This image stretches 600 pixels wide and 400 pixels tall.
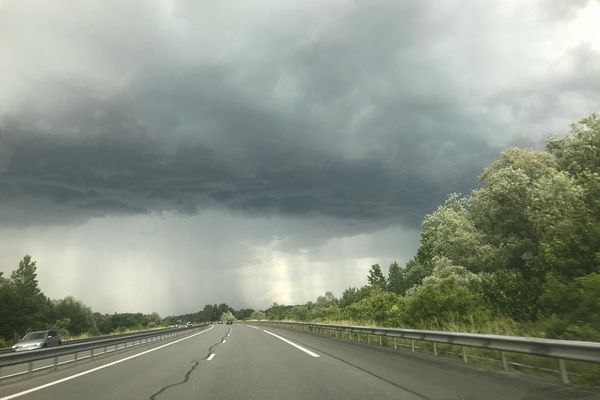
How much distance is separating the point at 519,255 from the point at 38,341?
34.1 m

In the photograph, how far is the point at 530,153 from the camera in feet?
141

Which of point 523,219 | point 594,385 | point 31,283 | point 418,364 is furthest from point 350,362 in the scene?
point 31,283

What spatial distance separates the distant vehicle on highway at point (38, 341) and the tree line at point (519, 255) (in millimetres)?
19595

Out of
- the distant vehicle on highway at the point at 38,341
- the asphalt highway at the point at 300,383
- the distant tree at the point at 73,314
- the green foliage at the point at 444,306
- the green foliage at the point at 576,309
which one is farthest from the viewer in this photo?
the distant tree at the point at 73,314

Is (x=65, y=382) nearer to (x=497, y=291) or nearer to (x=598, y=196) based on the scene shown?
(x=497, y=291)

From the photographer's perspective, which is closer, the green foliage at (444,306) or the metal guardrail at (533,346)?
the metal guardrail at (533,346)

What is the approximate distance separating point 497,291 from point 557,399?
11.5 meters

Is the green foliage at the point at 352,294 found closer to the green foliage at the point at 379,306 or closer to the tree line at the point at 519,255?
the tree line at the point at 519,255

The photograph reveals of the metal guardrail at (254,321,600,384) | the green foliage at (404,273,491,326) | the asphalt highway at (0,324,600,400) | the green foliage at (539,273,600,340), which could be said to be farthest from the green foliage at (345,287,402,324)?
the green foliage at (539,273,600,340)

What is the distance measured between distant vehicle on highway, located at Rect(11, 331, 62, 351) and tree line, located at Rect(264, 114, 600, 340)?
1960cm

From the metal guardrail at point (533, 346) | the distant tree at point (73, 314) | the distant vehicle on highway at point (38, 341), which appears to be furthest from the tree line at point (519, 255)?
the distant tree at point (73, 314)

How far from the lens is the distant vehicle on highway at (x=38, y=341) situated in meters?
26.5

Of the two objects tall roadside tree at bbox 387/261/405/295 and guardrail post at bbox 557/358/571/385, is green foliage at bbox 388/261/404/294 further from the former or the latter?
guardrail post at bbox 557/358/571/385

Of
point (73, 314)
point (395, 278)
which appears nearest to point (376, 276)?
point (395, 278)
